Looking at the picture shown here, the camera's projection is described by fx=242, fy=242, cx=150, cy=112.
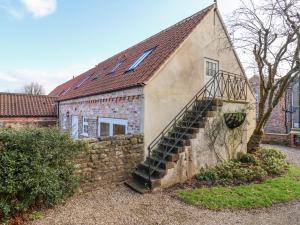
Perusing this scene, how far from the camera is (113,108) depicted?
414 inches

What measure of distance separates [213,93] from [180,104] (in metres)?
2.68

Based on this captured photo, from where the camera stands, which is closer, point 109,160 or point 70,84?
point 109,160

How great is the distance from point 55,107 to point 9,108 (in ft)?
11.3

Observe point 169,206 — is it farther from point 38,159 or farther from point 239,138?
point 239,138

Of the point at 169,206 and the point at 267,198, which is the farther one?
the point at 267,198

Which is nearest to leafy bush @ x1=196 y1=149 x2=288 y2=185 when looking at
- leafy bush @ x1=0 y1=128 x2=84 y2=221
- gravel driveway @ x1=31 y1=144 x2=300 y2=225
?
gravel driveway @ x1=31 y1=144 x2=300 y2=225

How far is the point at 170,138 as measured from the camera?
29.4ft

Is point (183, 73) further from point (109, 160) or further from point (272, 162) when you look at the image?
point (272, 162)

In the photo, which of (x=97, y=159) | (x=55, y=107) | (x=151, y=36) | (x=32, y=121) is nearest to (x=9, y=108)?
(x=32, y=121)

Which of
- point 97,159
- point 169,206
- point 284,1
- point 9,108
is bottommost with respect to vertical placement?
point 169,206

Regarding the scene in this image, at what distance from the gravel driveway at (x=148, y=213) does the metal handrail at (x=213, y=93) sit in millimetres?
1678

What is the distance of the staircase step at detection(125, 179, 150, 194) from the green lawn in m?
1.00

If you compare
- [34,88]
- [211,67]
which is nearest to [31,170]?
[211,67]

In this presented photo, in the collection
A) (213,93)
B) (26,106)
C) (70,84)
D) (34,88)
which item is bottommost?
(26,106)
